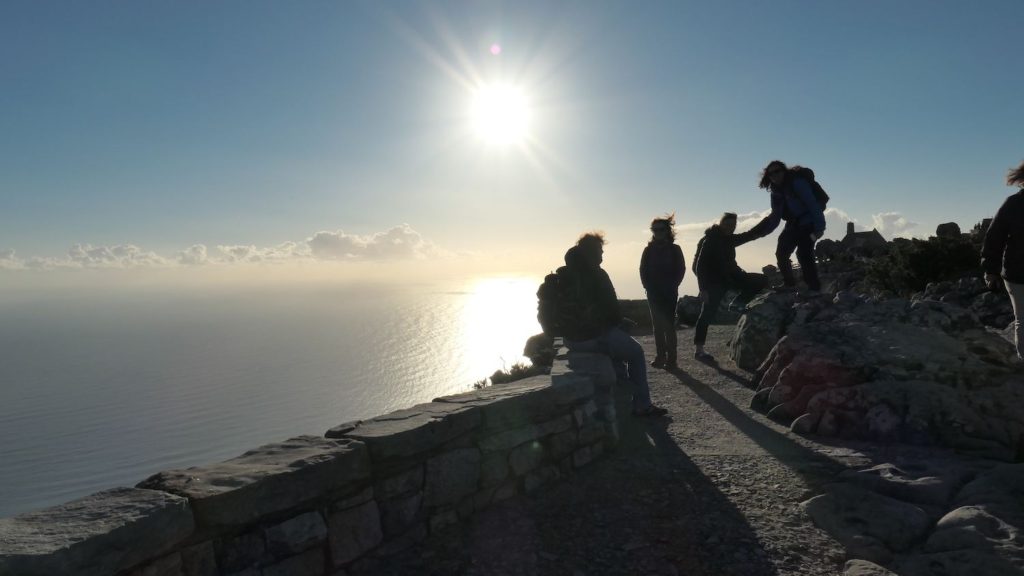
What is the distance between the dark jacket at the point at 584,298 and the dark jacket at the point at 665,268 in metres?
2.43

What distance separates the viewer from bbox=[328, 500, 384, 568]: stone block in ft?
11.4

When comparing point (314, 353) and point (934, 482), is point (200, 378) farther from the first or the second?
point (934, 482)

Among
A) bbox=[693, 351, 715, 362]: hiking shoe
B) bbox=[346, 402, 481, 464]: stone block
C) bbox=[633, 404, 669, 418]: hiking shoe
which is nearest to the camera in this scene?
bbox=[346, 402, 481, 464]: stone block

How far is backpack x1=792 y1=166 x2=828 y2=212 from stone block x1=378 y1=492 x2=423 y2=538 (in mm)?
7399

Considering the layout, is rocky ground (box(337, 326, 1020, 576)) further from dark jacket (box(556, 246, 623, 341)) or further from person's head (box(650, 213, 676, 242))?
person's head (box(650, 213, 676, 242))

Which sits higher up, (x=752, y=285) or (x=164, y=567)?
(x=752, y=285)

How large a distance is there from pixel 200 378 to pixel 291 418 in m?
69.8

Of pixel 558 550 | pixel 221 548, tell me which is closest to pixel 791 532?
pixel 558 550

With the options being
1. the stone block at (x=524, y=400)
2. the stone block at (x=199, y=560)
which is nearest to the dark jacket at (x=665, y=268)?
the stone block at (x=524, y=400)

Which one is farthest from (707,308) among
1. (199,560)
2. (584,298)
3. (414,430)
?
(199,560)

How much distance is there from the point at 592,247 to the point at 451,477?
330cm

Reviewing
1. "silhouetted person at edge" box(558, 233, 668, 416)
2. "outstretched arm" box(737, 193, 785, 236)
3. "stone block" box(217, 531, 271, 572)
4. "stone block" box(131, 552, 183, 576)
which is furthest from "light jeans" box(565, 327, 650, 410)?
"stone block" box(131, 552, 183, 576)

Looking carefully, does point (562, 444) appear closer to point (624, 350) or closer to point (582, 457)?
point (582, 457)

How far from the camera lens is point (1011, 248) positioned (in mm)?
5805
